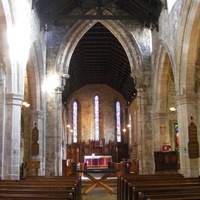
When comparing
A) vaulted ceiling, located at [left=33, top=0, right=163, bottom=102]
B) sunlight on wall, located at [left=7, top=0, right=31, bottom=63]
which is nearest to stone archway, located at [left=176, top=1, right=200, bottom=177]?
vaulted ceiling, located at [left=33, top=0, right=163, bottom=102]

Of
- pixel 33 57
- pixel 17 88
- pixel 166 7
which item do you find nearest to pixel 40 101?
pixel 33 57

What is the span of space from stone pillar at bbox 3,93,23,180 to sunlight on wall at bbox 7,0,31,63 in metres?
1.21

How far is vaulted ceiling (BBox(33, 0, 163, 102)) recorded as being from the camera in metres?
14.3

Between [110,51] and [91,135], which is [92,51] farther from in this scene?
[91,135]

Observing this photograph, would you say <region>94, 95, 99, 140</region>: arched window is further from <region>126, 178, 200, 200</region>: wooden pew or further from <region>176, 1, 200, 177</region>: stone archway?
<region>126, 178, 200, 200</region>: wooden pew

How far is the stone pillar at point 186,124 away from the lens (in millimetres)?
10523

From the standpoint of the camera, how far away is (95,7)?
50.0 feet

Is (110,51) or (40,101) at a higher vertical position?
(110,51)

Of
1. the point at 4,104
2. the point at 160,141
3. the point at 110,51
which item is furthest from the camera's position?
the point at 110,51

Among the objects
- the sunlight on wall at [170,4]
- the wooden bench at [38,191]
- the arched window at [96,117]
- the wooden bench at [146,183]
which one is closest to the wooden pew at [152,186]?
the wooden bench at [146,183]

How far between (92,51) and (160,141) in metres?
8.22

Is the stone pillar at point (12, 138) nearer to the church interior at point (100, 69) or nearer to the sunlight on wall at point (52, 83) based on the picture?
the church interior at point (100, 69)

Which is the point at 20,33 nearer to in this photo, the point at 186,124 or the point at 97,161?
the point at 186,124

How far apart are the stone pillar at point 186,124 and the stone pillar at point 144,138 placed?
4141 mm
